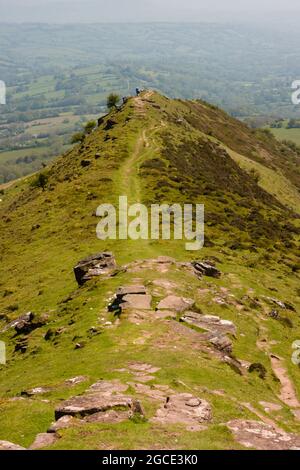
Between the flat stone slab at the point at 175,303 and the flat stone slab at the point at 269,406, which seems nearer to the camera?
the flat stone slab at the point at 269,406

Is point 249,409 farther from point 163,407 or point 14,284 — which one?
point 14,284

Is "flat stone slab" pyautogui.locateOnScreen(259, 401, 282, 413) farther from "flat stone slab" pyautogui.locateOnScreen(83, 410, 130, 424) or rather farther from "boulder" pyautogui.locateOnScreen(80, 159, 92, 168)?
"boulder" pyautogui.locateOnScreen(80, 159, 92, 168)

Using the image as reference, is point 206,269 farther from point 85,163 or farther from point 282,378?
point 85,163

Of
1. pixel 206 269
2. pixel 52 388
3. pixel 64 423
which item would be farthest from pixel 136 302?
pixel 64 423

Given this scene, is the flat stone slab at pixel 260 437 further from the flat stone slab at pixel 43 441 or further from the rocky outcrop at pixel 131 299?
the rocky outcrop at pixel 131 299

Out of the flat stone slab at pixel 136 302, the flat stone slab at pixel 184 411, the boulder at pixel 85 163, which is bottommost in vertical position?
the boulder at pixel 85 163

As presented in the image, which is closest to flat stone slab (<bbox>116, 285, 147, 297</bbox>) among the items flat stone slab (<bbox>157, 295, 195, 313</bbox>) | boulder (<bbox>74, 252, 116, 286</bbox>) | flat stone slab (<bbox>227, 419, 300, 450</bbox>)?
flat stone slab (<bbox>157, 295, 195, 313</bbox>)

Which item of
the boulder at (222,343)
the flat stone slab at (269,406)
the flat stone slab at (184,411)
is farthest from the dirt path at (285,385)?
the flat stone slab at (184,411)
